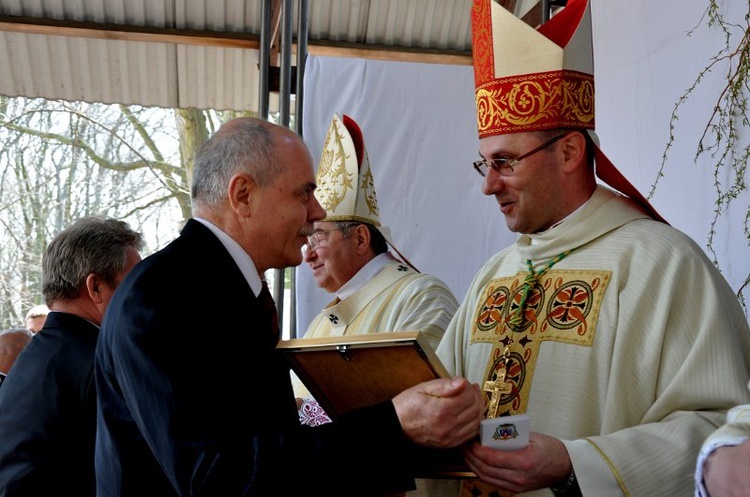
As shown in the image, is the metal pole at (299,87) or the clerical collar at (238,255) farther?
the metal pole at (299,87)

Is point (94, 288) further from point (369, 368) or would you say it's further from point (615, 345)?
point (615, 345)

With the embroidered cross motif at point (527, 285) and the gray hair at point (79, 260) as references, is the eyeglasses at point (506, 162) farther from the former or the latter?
the gray hair at point (79, 260)

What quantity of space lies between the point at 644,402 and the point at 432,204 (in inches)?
129

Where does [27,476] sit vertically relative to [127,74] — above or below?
below

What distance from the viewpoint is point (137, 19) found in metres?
6.63

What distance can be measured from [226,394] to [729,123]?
2.26 m

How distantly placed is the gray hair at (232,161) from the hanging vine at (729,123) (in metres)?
1.77

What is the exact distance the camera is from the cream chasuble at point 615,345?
2420 millimetres

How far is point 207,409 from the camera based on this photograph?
2.11 metres

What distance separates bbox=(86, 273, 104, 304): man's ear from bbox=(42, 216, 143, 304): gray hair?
0.01m

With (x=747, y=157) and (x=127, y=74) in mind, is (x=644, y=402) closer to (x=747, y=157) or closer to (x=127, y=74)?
(x=747, y=157)

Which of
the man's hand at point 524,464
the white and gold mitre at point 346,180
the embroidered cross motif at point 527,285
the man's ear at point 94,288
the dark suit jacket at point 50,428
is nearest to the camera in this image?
the man's hand at point 524,464

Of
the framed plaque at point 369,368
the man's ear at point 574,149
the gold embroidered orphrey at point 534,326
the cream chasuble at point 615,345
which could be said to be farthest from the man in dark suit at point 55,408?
the man's ear at point 574,149

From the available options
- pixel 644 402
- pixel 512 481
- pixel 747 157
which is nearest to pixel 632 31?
pixel 747 157
